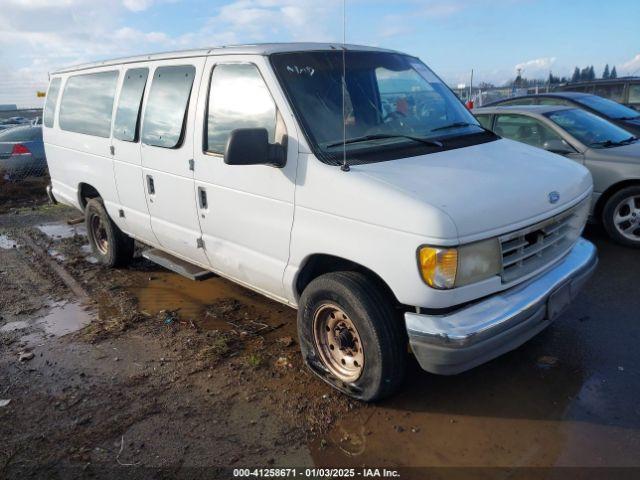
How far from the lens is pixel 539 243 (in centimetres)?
319

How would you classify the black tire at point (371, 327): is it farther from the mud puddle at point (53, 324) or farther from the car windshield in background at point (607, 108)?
the car windshield in background at point (607, 108)

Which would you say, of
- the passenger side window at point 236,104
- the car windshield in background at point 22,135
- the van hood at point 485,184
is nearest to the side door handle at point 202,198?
the passenger side window at point 236,104

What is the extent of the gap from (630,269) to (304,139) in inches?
156

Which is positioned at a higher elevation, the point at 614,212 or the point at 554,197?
the point at 554,197

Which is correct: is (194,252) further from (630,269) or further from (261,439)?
(630,269)

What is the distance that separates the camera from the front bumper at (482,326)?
109 inches

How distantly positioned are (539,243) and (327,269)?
1378 mm

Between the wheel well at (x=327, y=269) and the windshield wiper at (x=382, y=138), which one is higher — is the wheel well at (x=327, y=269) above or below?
below

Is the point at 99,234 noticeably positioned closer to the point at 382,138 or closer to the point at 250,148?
the point at 250,148

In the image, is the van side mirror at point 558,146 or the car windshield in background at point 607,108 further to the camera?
the car windshield in background at point 607,108

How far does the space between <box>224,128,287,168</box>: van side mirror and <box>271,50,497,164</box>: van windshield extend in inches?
10.5

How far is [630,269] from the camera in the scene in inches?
206

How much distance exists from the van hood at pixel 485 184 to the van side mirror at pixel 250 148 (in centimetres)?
58

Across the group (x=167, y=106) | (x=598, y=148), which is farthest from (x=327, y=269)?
(x=598, y=148)
